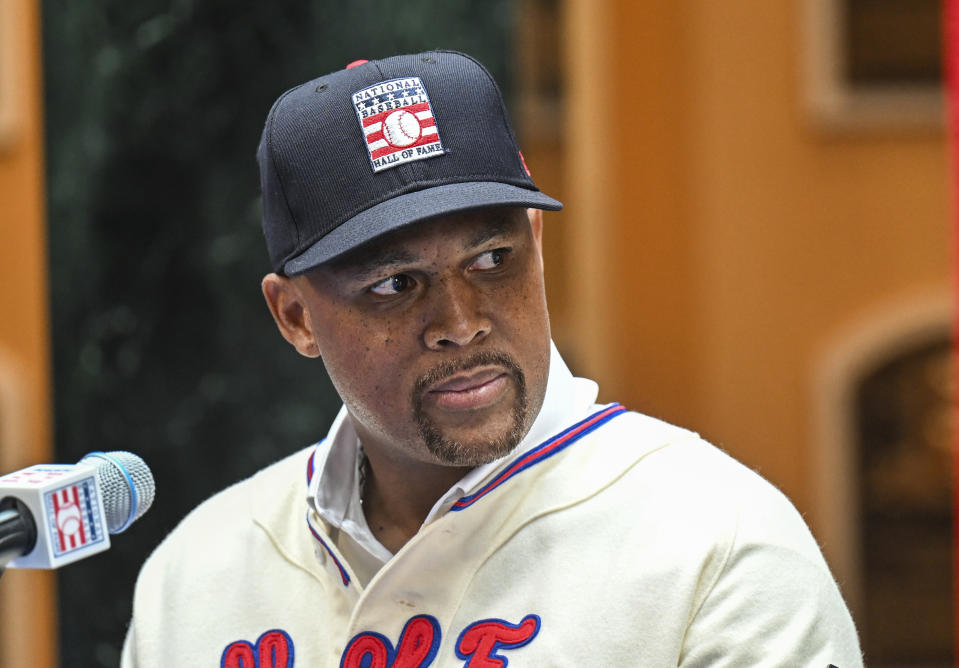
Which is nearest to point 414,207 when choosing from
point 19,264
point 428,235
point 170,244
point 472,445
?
point 428,235

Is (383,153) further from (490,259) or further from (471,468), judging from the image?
(471,468)

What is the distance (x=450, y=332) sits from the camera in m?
1.66

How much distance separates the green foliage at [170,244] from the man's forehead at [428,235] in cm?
110

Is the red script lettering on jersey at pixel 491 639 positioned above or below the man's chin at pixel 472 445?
below

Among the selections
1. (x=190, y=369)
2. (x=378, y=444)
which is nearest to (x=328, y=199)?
(x=378, y=444)

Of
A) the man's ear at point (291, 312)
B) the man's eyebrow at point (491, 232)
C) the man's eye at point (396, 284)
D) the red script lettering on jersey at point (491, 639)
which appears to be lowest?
the red script lettering on jersey at point (491, 639)

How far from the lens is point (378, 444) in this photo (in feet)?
6.21

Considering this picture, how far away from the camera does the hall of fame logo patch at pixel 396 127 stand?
1709 mm

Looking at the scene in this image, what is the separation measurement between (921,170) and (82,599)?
23.6 feet

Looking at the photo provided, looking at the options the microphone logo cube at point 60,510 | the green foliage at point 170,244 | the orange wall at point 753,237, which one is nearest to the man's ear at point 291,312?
the microphone logo cube at point 60,510

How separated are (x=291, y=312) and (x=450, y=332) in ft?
1.15

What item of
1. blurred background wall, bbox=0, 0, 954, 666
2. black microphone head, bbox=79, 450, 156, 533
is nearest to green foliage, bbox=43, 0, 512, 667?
black microphone head, bbox=79, 450, 156, 533

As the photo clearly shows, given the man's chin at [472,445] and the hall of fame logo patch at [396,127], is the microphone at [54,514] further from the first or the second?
the hall of fame logo patch at [396,127]

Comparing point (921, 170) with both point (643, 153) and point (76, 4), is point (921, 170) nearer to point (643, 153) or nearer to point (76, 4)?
point (643, 153)
